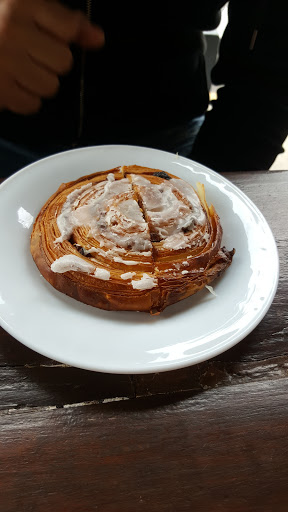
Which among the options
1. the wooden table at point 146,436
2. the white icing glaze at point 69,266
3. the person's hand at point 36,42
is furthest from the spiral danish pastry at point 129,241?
the person's hand at point 36,42

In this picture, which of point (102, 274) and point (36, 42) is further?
point (36, 42)

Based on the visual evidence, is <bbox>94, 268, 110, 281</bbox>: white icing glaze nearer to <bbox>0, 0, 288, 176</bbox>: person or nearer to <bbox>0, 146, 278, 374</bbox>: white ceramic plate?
<bbox>0, 146, 278, 374</bbox>: white ceramic plate

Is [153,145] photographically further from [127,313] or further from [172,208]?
[127,313]

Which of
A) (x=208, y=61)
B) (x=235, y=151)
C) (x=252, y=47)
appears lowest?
(x=235, y=151)

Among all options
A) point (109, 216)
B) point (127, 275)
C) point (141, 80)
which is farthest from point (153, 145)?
point (127, 275)

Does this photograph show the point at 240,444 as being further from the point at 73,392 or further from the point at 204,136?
the point at 204,136

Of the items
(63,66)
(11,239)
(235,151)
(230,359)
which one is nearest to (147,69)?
(63,66)

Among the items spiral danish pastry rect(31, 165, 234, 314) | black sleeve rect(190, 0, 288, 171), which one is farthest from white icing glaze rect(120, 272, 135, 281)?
black sleeve rect(190, 0, 288, 171)
